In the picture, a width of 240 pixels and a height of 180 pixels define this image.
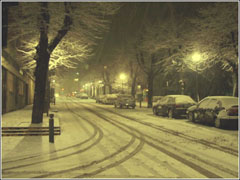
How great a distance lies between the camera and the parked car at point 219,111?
12.0 m

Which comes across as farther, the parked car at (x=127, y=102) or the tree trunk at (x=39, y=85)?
the parked car at (x=127, y=102)

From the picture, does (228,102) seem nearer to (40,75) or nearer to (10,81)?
(40,75)

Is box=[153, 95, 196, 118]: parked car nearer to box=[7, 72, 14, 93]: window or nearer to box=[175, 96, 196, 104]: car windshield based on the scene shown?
box=[175, 96, 196, 104]: car windshield

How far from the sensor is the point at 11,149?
25.7 feet

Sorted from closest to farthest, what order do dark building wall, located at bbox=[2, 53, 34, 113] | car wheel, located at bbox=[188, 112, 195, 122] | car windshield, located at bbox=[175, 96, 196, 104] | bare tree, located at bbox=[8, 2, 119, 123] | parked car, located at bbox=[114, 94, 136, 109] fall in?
bare tree, located at bbox=[8, 2, 119, 123] → car wheel, located at bbox=[188, 112, 195, 122] → car windshield, located at bbox=[175, 96, 196, 104] → dark building wall, located at bbox=[2, 53, 34, 113] → parked car, located at bbox=[114, 94, 136, 109]

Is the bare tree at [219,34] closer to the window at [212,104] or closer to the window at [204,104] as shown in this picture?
the window at [204,104]

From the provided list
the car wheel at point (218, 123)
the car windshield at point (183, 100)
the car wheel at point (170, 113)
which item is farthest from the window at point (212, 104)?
the car wheel at point (170, 113)

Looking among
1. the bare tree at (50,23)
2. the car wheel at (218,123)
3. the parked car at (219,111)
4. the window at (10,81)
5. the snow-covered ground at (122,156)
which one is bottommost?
the snow-covered ground at (122,156)

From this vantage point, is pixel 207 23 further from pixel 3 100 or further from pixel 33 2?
pixel 3 100

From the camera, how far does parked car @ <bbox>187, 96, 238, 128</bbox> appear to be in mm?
11961

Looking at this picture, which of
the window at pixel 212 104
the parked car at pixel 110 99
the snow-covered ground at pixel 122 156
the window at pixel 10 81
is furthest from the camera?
the parked car at pixel 110 99

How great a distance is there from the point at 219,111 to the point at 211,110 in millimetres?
652

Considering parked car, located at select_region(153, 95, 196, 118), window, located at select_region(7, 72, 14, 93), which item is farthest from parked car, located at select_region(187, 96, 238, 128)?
window, located at select_region(7, 72, 14, 93)

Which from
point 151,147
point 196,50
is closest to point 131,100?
point 196,50
